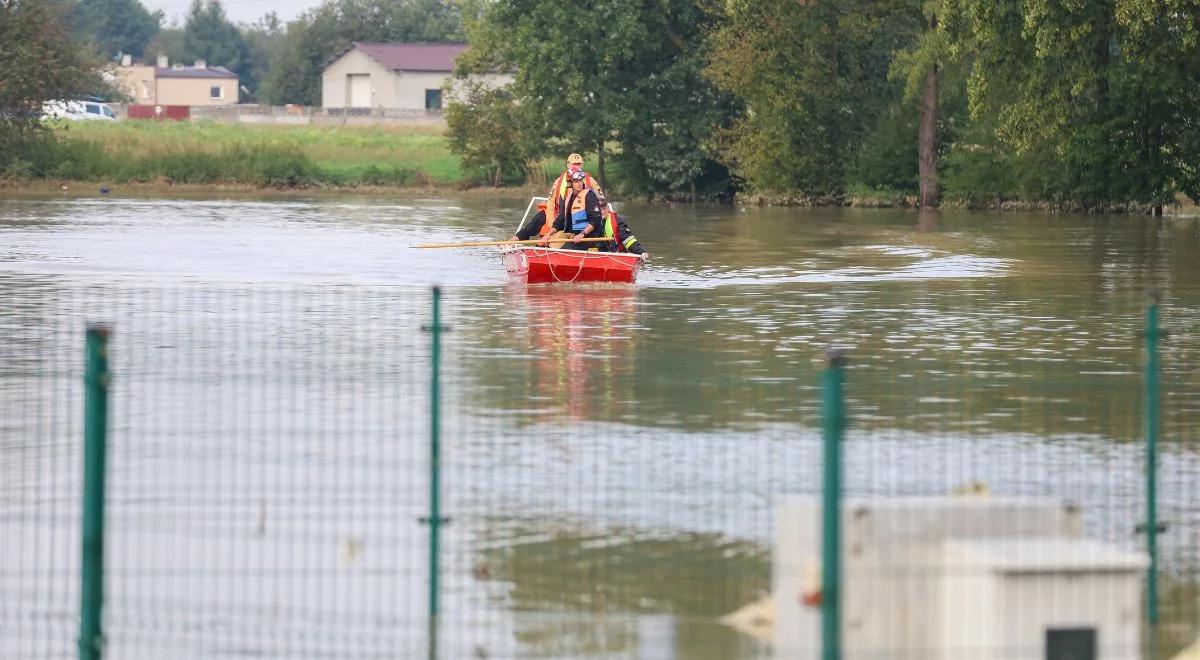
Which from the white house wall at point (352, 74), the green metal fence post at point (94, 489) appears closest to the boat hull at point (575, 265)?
the green metal fence post at point (94, 489)

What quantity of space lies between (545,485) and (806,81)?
54754mm

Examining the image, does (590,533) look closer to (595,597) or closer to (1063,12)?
(595,597)

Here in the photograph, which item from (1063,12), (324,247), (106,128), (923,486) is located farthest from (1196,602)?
(106,128)

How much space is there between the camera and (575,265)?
28.9m

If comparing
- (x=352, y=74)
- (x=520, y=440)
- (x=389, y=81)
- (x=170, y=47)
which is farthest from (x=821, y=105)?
(x=170, y=47)

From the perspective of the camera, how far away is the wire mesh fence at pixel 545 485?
8.42 m

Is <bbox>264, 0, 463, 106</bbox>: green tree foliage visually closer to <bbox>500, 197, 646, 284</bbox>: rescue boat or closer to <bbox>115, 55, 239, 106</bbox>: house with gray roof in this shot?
<bbox>115, 55, 239, 106</bbox>: house with gray roof

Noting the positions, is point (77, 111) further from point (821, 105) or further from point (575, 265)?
point (575, 265)

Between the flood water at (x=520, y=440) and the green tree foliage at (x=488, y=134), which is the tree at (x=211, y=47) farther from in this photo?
the flood water at (x=520, y=440)

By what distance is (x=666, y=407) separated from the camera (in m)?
15.3

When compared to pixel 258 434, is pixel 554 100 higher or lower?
higher

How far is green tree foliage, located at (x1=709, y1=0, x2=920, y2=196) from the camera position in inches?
2547

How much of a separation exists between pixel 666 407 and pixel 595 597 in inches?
241

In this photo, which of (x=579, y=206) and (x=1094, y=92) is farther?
(x=1094, y=92)
